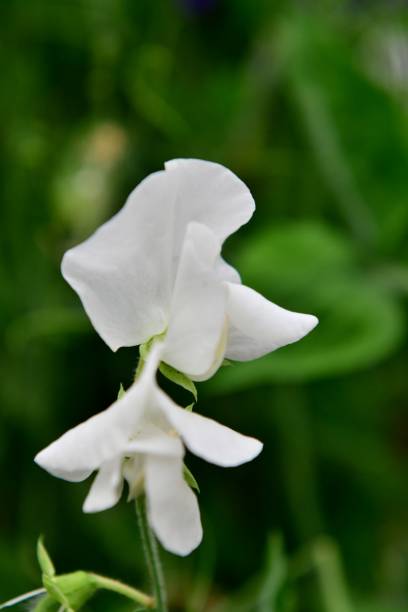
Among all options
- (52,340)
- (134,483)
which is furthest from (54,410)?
(134,483)

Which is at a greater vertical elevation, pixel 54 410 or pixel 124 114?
pixel 124 114

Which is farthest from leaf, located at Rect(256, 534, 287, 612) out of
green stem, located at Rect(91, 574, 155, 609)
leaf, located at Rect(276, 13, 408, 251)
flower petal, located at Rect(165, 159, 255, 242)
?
leaf, located at Rect(276, 13, 408, 251)

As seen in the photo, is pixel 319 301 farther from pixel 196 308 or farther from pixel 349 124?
pixel 196 308

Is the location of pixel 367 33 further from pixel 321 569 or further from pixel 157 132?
pixel 321 569

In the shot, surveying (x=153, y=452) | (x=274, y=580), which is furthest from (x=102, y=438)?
(x=274, y=580)

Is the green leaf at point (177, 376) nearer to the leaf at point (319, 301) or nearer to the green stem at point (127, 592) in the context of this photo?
the green stem at point (127, 592)

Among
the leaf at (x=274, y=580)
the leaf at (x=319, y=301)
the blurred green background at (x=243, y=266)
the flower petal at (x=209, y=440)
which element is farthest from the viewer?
the blurred green background at (x=243, y=266)

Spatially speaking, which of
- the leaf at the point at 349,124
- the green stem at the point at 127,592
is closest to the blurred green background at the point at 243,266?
the leaf at the point at 349,124
